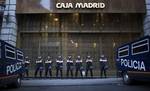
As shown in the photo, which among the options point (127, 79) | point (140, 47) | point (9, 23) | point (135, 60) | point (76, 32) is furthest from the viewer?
point (76, 32)

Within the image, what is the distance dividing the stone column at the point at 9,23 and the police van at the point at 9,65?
11.0 metres

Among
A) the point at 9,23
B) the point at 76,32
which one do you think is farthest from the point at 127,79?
the point at 9,23

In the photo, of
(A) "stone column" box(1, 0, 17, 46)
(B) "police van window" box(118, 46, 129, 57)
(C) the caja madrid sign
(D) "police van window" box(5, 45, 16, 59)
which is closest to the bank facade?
(A) "stone column" box(1, 0, 17, 46)

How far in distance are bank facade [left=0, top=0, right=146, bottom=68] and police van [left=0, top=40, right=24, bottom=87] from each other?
41.1 ft

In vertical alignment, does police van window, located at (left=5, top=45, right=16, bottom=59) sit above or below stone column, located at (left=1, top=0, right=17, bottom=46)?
below

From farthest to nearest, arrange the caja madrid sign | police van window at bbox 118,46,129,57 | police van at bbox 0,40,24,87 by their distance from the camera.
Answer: the caja madrid sign, police van window at bbox 118,46,129,57, police van at bbox 0,40,24,87

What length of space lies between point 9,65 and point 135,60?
242 inches

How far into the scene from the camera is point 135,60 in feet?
58.6

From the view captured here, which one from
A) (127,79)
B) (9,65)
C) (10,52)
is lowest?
(127,79)

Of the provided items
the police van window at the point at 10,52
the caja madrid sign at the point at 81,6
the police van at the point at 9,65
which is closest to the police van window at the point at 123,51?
the police van at the point at 9,65

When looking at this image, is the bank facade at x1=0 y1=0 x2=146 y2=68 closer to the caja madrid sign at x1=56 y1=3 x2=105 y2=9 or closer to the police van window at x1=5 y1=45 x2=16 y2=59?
the caja madrid sign at x1=56 y1=3 x2=105 y2=9

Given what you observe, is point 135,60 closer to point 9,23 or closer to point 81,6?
point 81,6

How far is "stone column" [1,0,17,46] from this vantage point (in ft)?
102

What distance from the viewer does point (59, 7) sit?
103 ft
